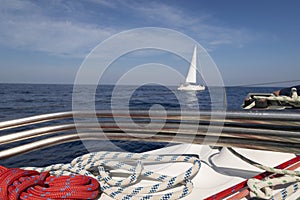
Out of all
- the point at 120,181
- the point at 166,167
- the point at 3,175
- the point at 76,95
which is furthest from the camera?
the point at 76,95

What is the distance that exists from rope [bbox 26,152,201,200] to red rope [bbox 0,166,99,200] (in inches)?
5.5

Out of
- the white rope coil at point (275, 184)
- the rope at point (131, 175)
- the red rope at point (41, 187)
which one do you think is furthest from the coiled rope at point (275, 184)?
the red rope at point (41, 187)

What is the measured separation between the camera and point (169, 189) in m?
1.20

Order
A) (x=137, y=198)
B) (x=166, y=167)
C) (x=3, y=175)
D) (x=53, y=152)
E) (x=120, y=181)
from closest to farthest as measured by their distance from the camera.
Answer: (x=3, y=175) < (x=137, y=198) < (x=120, y=181) < (x=166, y=167) < (x=53, y=152)

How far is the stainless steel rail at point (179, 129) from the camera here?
117 centimetres

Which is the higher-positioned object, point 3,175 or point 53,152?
point 3,175

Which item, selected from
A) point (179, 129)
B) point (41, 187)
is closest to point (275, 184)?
point (179, 129)

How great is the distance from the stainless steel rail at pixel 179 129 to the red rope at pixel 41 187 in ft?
1.42

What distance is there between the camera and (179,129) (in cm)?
148

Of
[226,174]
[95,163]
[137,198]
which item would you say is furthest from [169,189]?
[95,163]

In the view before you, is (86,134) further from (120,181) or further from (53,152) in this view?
(53,152)

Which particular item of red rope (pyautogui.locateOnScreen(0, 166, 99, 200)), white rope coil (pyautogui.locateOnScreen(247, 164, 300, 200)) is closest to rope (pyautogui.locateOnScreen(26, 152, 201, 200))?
red rope (pyautogui.locateOnScreen(0, 166, 99, 200))

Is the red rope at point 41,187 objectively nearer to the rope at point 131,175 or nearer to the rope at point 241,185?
the rope at point 131,175

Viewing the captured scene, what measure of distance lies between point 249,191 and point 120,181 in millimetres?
633
